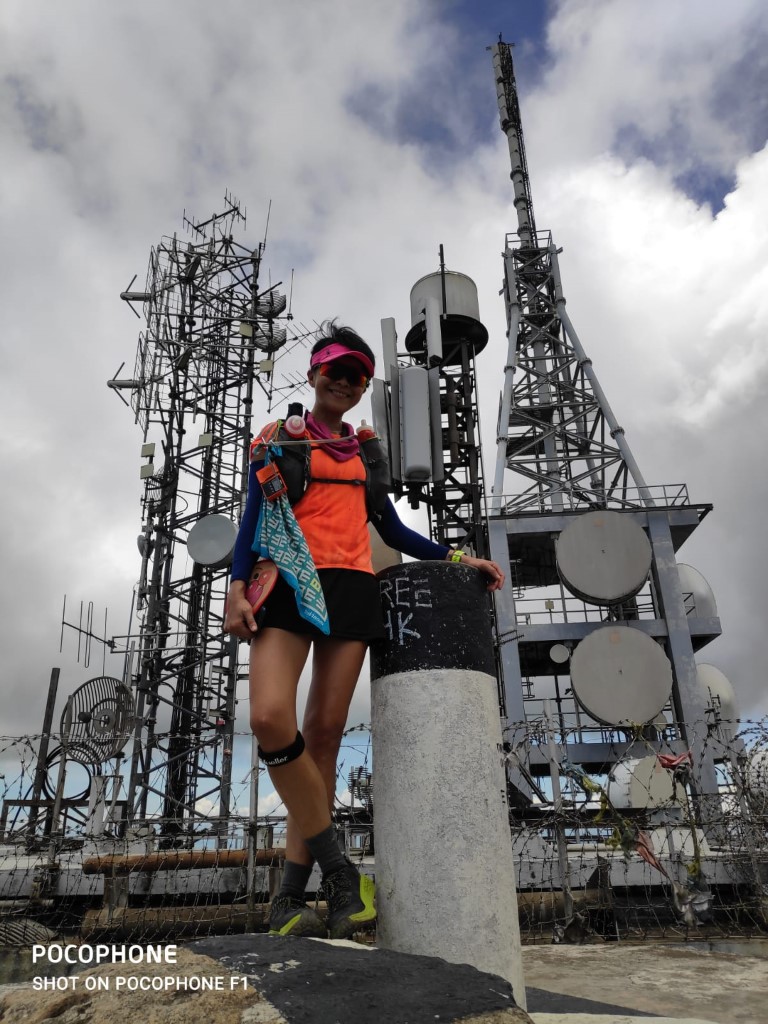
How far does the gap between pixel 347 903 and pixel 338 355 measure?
7.59ft

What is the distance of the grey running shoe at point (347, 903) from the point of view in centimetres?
285

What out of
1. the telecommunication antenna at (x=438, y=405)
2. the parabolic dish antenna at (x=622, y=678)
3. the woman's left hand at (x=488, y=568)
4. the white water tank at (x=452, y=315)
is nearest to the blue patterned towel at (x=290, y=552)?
the woman's left hand at (x=488, y=568)

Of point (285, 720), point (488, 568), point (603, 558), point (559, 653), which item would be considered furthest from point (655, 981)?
point (559, 653)

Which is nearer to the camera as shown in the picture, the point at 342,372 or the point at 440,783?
the point at 440,783

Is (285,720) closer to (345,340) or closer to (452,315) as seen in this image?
(345,340)

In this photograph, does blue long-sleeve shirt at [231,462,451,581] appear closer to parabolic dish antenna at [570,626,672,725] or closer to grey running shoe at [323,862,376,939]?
grey running shoe at [323,862,376,939]

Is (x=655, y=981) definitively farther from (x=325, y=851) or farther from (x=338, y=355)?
(x=338, y=355)

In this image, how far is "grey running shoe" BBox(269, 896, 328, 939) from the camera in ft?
9.16

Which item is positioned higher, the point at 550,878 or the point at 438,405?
the point at 438,405

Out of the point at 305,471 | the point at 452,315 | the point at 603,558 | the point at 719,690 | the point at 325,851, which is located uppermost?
the point at 452,315

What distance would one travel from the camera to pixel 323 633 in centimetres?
306

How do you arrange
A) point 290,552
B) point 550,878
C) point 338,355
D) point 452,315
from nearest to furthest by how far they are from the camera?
point 290,552
point 338,355
point 550,878
point 452,315

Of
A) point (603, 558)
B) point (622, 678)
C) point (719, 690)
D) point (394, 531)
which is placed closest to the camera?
point (394, 531)

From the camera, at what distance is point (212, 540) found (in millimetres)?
18719
